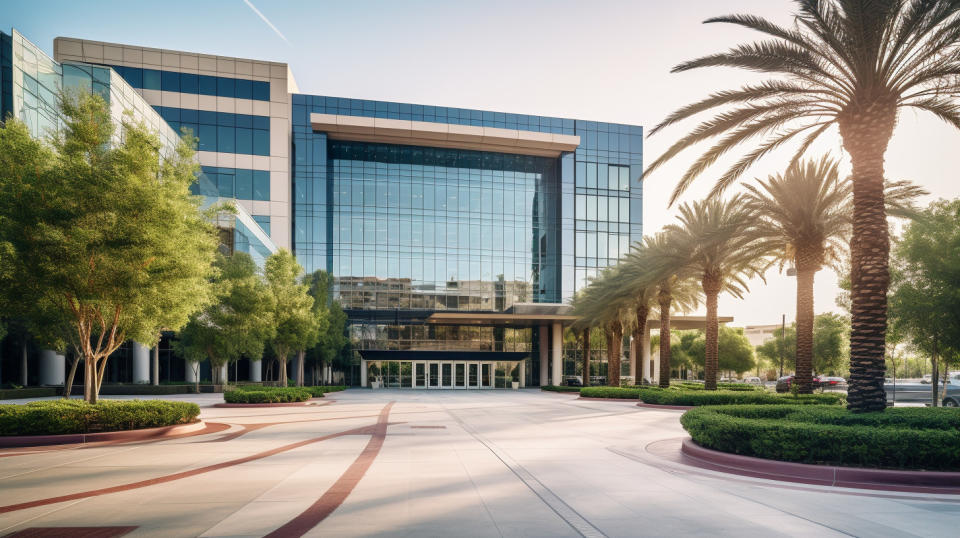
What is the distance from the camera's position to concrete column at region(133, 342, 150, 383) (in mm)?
41594

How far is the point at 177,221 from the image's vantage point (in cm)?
1616

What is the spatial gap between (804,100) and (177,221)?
17.2 meters

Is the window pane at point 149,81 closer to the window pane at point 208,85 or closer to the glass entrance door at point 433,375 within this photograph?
the window pane at point 208,85

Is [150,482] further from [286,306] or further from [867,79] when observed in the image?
[286,306]

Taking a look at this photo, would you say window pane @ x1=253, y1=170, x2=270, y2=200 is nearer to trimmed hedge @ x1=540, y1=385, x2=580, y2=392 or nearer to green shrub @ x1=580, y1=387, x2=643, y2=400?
trimmed hedge @ x1=540, y1=385, x2=580, y2=392

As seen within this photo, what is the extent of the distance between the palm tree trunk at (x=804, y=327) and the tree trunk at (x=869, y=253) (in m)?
10.6

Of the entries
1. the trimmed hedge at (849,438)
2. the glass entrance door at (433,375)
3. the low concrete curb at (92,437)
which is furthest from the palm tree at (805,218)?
the glass entrance door at (433,375)

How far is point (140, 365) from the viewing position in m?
41.9

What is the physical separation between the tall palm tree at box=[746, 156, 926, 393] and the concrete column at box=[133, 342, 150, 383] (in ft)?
132

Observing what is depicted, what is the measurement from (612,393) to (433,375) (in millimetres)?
28284

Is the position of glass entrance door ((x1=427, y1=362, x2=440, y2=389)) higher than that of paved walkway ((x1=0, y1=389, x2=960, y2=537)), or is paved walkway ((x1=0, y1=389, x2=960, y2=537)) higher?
paved walkway ((x1=0, y1=389, x2=960, y2=537))

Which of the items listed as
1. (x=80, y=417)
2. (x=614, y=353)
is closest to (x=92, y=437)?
(x=80, y=417)

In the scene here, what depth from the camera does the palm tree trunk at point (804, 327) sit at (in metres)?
23.8

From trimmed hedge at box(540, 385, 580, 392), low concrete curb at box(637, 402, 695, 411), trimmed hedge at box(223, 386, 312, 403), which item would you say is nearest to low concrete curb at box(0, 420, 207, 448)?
trimmed hedge at box(223, 386, 312, 403)
